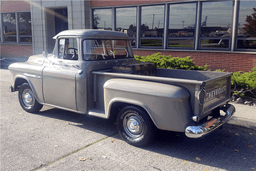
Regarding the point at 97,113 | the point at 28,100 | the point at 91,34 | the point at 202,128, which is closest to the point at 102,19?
the point at 28,100

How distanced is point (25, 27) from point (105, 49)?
40.2 feet

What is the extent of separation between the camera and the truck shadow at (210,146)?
12.9 feet

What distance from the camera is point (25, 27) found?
15875mm

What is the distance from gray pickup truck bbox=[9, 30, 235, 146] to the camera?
387 cm

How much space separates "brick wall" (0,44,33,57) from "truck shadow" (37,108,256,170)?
11399 mm

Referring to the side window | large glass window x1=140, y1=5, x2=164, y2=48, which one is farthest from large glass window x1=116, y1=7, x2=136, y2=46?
the side window

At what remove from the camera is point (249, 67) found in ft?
29.8

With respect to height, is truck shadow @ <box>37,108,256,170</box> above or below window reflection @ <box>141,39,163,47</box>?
Result: below

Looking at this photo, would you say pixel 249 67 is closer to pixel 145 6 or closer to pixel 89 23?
pixel 145 6

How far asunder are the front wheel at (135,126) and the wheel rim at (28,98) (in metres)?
2.74

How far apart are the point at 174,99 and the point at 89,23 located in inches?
399

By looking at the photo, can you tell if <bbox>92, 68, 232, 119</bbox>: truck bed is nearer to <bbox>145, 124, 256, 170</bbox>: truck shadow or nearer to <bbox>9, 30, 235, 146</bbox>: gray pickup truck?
<bbox>9, 30, 235, 146</bbox>: gray pickup truck

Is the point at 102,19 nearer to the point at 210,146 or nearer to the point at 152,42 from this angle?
the point at 152,42

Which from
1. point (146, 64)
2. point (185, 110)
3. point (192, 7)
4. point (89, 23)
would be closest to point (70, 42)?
point (146, 64)
